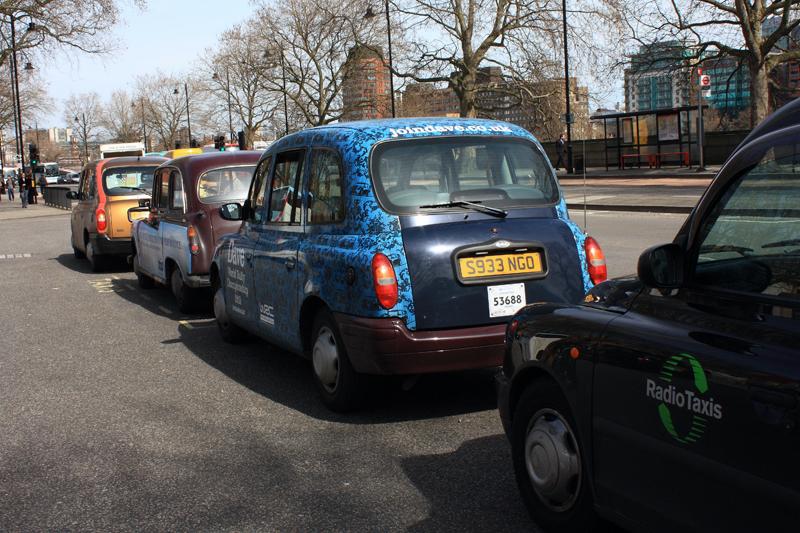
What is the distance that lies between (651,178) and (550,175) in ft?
101

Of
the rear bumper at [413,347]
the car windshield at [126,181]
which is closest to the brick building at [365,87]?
the car windshield at [126,181]

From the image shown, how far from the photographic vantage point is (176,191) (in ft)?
35.8

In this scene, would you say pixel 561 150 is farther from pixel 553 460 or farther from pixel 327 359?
pixel 553 460

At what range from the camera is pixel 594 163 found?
4781cm

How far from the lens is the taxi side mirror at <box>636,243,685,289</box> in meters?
3.12

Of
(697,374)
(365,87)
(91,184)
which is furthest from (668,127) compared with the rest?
(697,374)

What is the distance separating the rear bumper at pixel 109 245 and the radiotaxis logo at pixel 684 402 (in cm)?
1321

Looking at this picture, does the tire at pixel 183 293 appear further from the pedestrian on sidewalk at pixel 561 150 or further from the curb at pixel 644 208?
the pedestrian on sidewalk at pixel 561 150

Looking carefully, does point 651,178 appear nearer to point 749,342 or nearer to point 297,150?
point 297,150

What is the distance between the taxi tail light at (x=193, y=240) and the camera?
10.0 m

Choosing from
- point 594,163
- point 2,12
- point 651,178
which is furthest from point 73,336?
point 594,163

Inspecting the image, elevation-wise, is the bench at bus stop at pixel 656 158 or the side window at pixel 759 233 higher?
the bench at bus stop at pixel 656 158

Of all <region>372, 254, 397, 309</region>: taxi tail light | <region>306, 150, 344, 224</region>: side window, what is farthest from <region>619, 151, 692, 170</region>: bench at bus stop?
<region>372, 254, 397, 309</region>: taxi tail light

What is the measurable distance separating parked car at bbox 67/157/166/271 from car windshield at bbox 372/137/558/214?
9.80 meters
